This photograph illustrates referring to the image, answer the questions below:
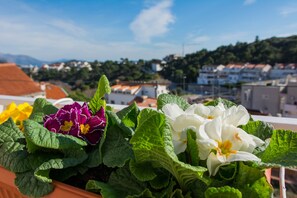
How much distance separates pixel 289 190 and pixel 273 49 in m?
29.2

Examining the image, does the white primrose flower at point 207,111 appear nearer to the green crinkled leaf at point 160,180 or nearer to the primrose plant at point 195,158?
the primrose plant at point 195,158

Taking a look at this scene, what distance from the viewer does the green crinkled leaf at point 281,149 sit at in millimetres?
448

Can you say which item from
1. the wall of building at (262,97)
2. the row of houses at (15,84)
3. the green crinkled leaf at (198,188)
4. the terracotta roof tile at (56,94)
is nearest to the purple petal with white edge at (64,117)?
the green crinkled leaf at (198,188)

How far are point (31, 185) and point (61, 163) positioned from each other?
0.08 meters

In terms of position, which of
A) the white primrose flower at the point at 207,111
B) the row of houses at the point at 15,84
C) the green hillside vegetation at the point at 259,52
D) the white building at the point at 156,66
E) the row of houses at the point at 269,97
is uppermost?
the green hillside vegetation at the point at 259,52

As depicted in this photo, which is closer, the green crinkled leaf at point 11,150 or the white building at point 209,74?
the green crinkled leaf at point 11,150

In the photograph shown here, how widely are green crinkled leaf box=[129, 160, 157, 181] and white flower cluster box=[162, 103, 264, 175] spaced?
6cm

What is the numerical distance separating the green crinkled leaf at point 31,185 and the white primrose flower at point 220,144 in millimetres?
318

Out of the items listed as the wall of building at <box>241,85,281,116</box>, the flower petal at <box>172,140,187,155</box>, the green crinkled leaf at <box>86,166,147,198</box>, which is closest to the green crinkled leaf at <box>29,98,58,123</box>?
the green crinkled leaf at <box>86,166,147,198</box>

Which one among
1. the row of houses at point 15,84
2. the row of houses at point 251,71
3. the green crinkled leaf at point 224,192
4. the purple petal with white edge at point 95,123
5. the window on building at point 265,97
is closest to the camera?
the green crinkled leaf at point 224,192

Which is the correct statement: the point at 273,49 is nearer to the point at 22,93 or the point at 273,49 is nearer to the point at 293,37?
the point at 293,37

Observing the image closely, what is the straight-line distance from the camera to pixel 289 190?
0.97 m

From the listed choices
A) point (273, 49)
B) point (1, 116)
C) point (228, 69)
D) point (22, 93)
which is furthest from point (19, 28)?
point (273, 49)

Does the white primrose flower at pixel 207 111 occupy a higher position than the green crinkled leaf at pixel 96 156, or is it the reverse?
the white primrose flower at pixel 207 111
